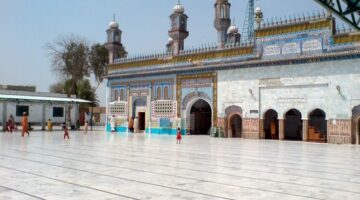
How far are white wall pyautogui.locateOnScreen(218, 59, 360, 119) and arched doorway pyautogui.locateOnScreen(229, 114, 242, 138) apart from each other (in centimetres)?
79

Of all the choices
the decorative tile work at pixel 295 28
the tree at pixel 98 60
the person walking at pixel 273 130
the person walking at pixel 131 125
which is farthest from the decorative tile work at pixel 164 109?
the tree at pixel 98 60

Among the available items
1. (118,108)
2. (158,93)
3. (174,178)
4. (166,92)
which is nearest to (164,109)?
(166,92)

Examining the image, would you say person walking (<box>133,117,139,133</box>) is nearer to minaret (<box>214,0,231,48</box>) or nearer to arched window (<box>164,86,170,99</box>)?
arched window (<box>164,86,170,99</box>)

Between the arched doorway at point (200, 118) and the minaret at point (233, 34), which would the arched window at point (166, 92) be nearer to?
the arched doorway at point (200, 118)

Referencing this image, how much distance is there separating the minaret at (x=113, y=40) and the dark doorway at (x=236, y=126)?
9.96 meters

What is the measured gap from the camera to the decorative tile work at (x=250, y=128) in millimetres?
17844

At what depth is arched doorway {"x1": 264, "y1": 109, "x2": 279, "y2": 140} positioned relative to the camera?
1838 cm

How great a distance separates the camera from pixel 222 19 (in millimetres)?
20062

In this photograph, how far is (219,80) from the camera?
19.5 metres

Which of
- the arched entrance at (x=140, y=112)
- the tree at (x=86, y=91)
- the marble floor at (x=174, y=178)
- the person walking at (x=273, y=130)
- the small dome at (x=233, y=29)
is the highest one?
the small dome at (x=233, y=29)

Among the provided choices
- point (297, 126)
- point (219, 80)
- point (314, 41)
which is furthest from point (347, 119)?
point (219, 80)

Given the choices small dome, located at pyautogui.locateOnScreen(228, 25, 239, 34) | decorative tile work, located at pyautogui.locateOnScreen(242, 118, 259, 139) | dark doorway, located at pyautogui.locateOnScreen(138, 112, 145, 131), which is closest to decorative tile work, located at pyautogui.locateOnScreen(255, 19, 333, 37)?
decorative tile work, located at pyautogui.locateOnScreen(242, 118, 259, 139)

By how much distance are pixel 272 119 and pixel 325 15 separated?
18.9 ft

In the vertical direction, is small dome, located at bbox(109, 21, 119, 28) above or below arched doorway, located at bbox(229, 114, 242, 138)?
above
